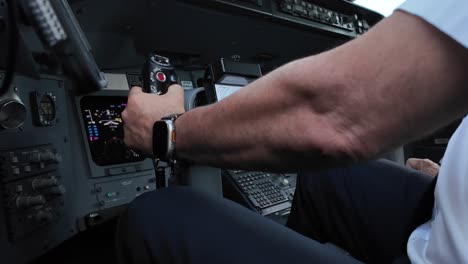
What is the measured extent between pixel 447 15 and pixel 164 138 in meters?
0.37

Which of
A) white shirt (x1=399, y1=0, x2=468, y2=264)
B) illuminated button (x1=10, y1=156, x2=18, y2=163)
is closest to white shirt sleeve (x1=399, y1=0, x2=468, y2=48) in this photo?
white shirt (x1=399, y1=0, x2=468, y2=264)

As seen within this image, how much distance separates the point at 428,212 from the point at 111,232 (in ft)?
3.63

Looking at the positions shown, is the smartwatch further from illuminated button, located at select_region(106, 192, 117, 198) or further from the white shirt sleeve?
illuminated button, located at select_region(106, 192, 117, 198)

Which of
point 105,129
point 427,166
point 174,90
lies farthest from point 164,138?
point 427,166

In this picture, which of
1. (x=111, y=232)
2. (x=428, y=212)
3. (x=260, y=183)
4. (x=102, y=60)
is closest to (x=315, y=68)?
(x=428, y=212)

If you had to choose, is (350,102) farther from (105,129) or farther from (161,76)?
(105,129)

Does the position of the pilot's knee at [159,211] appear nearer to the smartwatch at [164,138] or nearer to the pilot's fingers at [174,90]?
the smartwatch at [164,138]

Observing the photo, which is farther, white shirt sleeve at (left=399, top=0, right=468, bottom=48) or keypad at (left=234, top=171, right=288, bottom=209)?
keypad at (left=234, top=171, right=288, bottom=209)

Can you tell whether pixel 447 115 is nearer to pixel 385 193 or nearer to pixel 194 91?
pixel 385 193

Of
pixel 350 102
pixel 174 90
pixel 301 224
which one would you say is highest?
pixel 174 90

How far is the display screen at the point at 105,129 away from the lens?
1208 millimetres

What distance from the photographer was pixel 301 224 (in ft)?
2.81

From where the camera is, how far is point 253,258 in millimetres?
463

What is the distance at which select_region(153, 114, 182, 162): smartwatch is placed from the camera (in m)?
0.55
